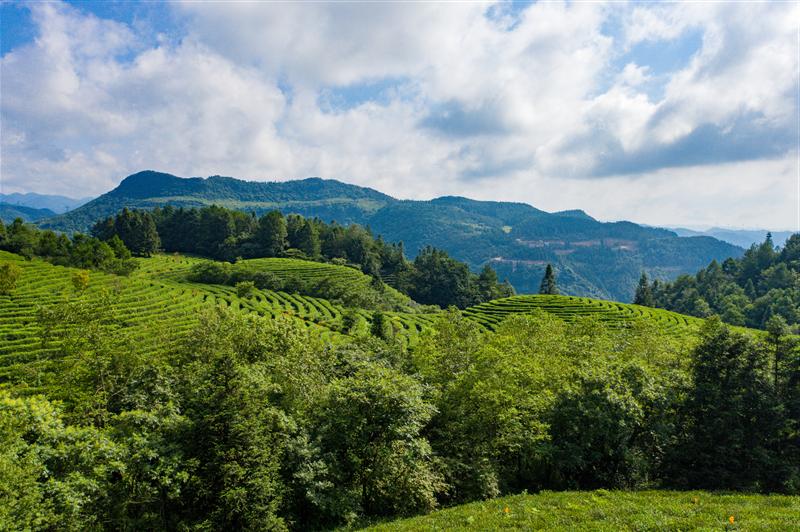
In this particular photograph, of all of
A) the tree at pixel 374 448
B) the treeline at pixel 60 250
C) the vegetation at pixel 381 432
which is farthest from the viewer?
the treeline at pixel 60 250

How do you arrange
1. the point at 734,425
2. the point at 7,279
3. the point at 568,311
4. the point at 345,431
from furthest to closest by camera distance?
1. the point at 568,311
2. the point at 7,279
3. the point at 734,425
4. the point at 345,431

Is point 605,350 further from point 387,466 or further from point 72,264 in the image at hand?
point 72,264

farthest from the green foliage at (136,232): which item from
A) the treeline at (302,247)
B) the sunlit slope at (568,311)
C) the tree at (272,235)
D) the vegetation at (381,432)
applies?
the vegetation at (381,432)

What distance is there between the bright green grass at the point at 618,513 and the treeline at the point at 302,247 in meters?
123

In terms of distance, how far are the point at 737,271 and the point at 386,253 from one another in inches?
5492

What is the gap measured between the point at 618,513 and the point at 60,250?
4418 inches

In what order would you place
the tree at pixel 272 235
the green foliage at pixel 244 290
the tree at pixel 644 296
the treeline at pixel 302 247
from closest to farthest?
the green foliage at pixel 244 290, the tree at pixel 644 296, the tree at pixel 272 235, the treeline at pixel 302 247

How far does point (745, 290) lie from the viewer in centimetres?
13750

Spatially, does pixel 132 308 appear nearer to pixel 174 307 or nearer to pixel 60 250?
pixel 174 307

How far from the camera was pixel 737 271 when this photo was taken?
520 feet

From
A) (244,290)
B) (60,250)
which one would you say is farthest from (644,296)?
(60,250)

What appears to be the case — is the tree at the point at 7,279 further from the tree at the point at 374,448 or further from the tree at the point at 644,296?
the tree at the point at 644,296

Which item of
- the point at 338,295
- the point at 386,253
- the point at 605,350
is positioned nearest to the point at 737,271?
the point at 386,253

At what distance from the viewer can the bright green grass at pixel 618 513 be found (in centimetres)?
1462
